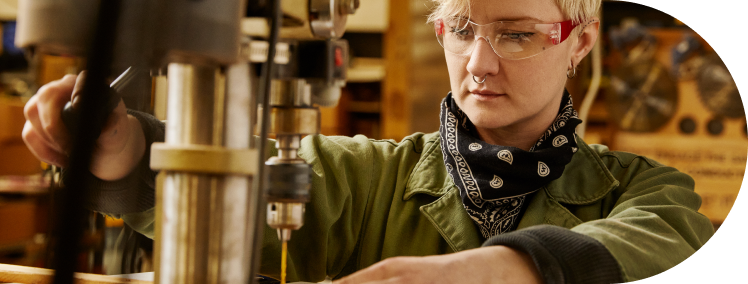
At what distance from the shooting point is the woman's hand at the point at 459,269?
0.56m

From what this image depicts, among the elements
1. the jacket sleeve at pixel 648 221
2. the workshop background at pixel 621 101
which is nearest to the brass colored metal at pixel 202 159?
the jacket sleeve at pixel 648 221

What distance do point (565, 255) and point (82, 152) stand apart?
17.6 inches

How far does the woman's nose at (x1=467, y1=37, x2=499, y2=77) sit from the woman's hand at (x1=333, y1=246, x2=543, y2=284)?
445 mm

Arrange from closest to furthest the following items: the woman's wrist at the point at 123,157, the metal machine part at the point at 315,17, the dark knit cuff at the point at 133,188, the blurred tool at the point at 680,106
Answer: the metal machine part at the point at 315,17 < the woman's wrist at the point at 123,157 < the dark knit cuff at the point at 133,188 < the blurred tool at the point at 680,106

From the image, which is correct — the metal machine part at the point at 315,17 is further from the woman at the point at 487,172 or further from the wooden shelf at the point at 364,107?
the wooden shelf at the point at 364,107

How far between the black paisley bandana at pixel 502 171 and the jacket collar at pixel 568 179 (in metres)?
0.04

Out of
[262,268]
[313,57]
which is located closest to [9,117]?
A: [262,268]

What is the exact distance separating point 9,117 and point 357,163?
352 cm

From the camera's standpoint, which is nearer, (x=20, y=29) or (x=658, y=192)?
(x=20, y=29)

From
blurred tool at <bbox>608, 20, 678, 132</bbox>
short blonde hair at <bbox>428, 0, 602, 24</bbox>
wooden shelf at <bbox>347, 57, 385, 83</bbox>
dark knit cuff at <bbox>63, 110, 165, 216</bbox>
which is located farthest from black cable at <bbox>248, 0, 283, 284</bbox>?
wooden shelf at <bbox>347, 57, 385, 83</bbox>

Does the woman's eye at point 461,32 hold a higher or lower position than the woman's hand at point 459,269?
higher

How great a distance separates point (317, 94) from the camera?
1.93 ft

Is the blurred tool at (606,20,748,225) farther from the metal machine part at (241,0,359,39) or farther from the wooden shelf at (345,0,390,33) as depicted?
the metal machine part at (241,0,359,39)

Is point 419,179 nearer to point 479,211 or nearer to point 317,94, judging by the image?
point 479,211
